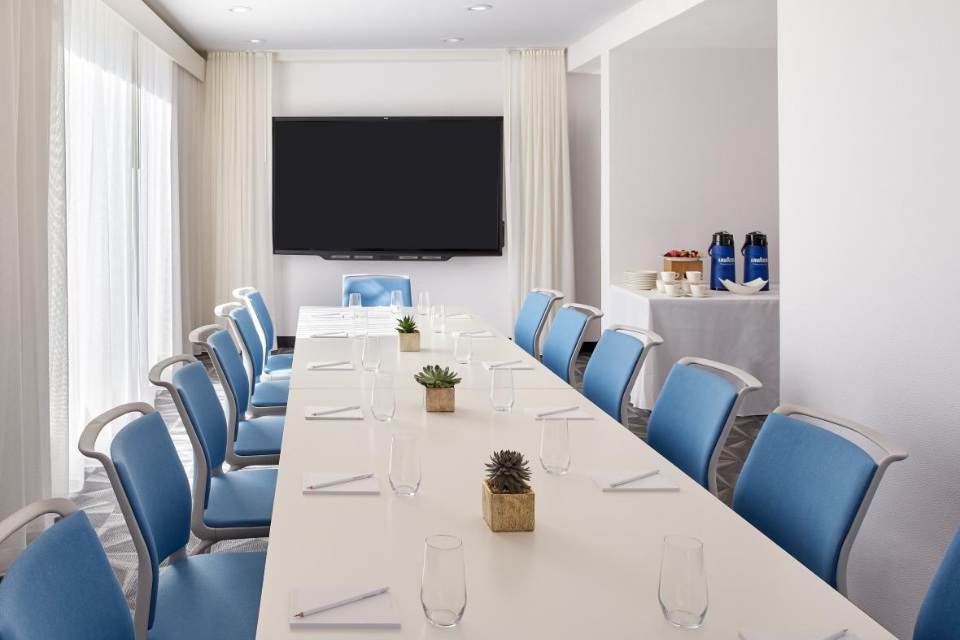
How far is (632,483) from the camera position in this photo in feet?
6.72

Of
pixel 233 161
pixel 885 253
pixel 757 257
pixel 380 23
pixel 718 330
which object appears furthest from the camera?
pixel 233 161

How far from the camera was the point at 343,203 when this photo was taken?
8586 millimetres

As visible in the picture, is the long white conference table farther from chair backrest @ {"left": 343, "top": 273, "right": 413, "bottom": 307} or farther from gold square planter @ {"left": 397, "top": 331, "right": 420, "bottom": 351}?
chair backrest @ {"left": 343, "top": 273, "right": 413, "bottom": 307}

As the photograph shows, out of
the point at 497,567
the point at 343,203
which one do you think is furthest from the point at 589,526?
the point at 343,203

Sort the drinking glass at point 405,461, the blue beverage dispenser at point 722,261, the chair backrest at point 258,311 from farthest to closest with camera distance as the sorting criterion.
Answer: the blue beverage dispenser at point 722,261
the chair backrest at point 258,311
the drinking glass at point 405,461

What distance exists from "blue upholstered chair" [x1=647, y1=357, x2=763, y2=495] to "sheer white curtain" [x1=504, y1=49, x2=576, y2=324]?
556 centimetres

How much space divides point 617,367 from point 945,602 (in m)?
2.03

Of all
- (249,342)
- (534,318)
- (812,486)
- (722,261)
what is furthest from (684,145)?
(812,486)

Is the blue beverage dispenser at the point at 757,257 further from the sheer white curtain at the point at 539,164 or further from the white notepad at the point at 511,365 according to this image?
the white notepad at the point at 511,365

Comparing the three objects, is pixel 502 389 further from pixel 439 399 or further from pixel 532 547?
pixel 532 547

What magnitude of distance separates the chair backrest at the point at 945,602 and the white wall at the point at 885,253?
4.65ft

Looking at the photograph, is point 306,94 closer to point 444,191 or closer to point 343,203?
point 343,203

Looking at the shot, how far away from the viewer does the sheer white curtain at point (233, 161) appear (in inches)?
331

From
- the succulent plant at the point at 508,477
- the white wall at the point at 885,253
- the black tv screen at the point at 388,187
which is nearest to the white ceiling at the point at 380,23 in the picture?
the black tv screen at the point at 388,187
